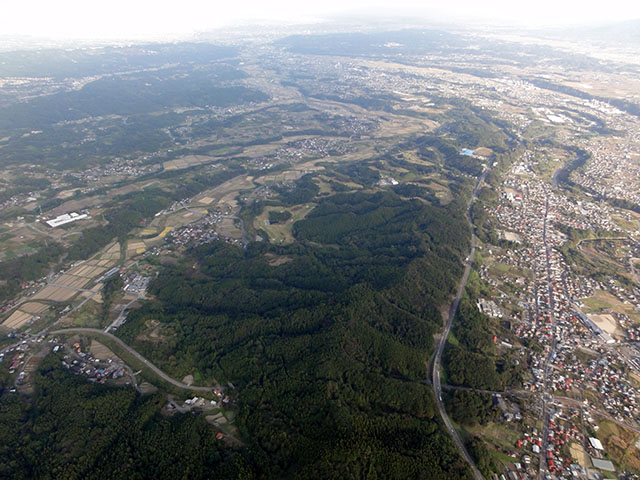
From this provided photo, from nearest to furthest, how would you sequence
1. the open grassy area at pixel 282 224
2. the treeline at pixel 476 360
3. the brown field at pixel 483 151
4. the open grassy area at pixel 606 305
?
the treeline at pixel 476 360 < the open grassy area at pixel 606 305 < the open grassy area at pixel 282 224 < the brown field at pixel 483 151

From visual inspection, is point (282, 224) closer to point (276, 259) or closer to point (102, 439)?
point (276, 259)

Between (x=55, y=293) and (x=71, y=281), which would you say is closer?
(x=55, y=293)

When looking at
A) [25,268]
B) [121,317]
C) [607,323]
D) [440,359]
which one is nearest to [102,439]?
[121,317]

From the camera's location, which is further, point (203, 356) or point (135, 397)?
point (203, 356)

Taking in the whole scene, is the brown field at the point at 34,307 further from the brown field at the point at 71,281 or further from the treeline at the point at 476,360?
the treeline at the point at 476,360

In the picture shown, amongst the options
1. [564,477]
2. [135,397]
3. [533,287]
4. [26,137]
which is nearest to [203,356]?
[135,397]

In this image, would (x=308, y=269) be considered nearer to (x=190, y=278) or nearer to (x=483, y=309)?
(x=190, y=278)

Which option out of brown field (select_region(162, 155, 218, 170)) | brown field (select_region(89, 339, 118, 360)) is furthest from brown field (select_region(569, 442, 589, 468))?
brown field (select_region(162, 155, 218, 170))

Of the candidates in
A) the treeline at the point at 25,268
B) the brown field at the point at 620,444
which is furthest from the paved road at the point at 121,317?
the brown field at the point at 620,444
